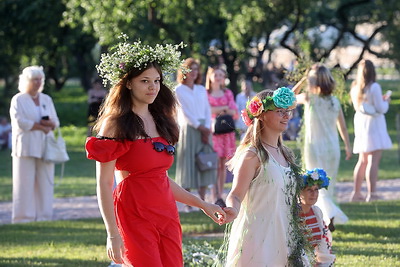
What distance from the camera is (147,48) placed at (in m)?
5.45

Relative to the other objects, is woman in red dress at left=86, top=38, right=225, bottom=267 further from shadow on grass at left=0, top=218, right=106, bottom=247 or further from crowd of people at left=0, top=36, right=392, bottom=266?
shadow on grass at left=0, top=218, right=106, bottom=247

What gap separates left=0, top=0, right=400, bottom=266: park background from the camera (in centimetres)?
956

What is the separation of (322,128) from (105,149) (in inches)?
220

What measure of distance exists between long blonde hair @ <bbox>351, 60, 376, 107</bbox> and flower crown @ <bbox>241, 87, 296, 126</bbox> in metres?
6.53

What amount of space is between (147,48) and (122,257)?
128 centimetres

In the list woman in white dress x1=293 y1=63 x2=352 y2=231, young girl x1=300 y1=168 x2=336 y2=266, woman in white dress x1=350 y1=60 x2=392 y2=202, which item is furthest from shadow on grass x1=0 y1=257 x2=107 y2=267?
woman in white dress x1=350 y1=60 x2=392 y2=202

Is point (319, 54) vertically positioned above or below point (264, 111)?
above

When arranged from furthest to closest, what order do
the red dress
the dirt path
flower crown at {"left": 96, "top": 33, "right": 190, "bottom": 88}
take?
the dirt path → flower crown at {"left": 96, "top": 33, "right": 190, "bottom": 88} → the red dress

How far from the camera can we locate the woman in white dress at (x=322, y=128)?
32.8ft

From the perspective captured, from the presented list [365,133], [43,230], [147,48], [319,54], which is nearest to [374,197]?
[365,133]

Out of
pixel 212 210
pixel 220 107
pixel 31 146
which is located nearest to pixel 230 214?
pixel 212 210

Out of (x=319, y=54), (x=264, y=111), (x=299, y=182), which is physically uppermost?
(x=319, y=54)

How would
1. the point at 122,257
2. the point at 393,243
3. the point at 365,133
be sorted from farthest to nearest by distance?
the point at 365,133 < the point at 393,243 < the point at 122,257

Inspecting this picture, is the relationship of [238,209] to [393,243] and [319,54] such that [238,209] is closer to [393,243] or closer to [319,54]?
[393,243]
